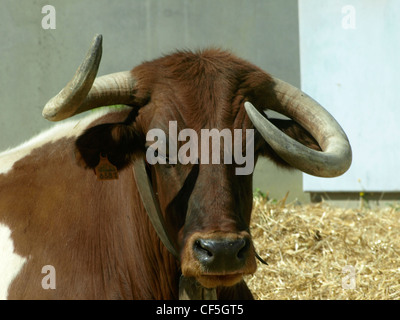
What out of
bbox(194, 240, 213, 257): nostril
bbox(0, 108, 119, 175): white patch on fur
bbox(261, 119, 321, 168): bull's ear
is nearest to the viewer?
bbox(194, 240, 213, 257): nostril

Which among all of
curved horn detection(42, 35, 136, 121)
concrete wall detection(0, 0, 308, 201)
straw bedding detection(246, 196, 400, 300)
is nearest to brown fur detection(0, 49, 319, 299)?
curved horn detection(42, 35, 136, 121)

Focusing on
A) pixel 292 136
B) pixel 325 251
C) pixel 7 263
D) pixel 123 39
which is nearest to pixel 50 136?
pixel 7 263

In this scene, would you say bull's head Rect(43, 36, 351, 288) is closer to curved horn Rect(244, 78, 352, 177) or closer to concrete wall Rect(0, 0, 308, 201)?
curved horn Rect(244, 78, 352, 177)

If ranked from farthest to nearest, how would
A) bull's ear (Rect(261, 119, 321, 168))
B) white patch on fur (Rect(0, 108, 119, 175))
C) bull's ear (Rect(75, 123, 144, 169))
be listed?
white patch on fur (Rect(0, 108, 119, 175)) < bull's ear (Rect(261, 119, 321, 168)) < bull's ear (Rect(75, 123, 144, 169))

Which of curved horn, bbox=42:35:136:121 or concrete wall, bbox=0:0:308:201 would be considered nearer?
curved horn, bbox=42:35:136:121

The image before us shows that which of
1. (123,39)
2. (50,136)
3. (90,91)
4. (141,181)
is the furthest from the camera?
(123,39)

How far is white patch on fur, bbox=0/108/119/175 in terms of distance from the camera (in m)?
4.14

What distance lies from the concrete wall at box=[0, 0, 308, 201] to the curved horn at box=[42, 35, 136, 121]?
4.13 metres

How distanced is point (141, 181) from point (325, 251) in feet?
11.3

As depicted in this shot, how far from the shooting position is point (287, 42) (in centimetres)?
791

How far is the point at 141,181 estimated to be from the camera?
3.66 m

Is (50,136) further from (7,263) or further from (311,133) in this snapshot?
(311,133)

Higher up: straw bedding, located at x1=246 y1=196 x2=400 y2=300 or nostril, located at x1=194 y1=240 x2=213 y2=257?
nostril, located at x1=194 y1=240 x2=213 y2=257

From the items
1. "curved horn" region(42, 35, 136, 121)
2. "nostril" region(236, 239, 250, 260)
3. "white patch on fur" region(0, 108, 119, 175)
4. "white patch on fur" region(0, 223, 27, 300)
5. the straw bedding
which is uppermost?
"curved horn" region(42, 35, 136, 121)
